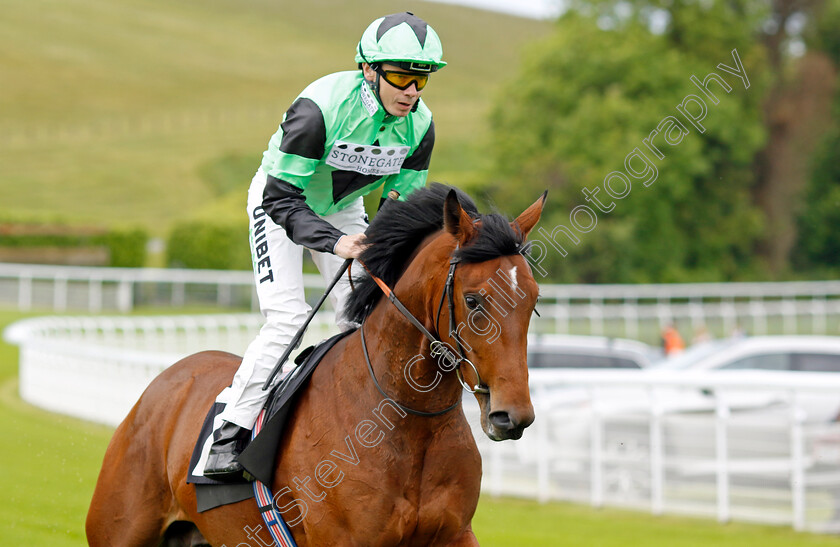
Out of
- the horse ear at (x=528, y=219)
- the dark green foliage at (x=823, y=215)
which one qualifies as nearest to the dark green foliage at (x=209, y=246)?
the dark green foliage at (x=823, y=215)

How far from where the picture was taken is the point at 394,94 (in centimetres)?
353

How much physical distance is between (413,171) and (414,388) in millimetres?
1156

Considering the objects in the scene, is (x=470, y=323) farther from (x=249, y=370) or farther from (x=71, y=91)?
(x=71, y=91)

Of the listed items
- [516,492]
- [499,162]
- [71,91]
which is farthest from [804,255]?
[71,91]

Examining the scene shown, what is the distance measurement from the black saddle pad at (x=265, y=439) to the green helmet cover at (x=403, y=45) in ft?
3.36

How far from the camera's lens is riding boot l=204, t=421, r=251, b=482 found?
355cm

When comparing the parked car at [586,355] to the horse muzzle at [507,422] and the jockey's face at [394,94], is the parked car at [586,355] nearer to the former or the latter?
the jockey's face at [394,94]

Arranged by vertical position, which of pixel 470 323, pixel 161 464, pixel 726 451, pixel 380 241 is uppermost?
pixel 380 241

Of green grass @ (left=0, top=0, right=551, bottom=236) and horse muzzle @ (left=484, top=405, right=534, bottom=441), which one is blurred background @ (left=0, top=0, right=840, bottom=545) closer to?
green grass @ (left=0, top=0, right=551, bottom=236)

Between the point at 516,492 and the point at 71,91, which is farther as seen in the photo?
the point at 71,91

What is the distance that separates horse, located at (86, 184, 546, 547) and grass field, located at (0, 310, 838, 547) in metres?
3.22

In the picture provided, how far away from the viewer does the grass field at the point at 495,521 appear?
6.38 m

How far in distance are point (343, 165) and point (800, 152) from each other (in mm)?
31935

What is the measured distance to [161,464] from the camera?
4109mm
